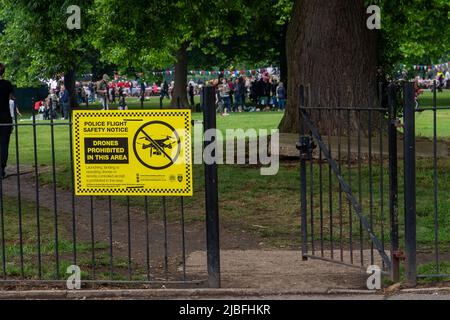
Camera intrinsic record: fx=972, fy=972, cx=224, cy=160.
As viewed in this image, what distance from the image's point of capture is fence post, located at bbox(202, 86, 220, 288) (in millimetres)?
8594

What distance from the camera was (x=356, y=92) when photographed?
1877 centimetres

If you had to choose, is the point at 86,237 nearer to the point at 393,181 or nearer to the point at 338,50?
the point at 393,181

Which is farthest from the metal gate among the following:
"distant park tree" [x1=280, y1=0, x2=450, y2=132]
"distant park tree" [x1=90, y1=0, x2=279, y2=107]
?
"distant park tree" [x1=90, y1=0, x2=279, y2=107]

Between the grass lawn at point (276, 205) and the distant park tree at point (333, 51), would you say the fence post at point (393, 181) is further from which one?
the distant park tree at point (333, 51)

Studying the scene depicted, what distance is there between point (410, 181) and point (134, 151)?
2467 millimetres

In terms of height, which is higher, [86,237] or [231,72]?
[231,72]

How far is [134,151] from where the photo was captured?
8.70 metres

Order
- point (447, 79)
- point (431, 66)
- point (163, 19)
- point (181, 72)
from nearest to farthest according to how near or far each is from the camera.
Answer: point (163, 19), point (181, 72), point (431, 66), point (447, 79)

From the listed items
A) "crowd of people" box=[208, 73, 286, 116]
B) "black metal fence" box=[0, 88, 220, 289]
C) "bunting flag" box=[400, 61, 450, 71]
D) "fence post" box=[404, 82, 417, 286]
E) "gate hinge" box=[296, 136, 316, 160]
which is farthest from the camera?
"bunting flag" box=[400, 61, 450, 71]

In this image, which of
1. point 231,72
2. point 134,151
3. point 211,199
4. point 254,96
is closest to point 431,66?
point 231,72

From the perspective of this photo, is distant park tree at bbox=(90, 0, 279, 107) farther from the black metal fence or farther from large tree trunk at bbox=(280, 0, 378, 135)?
the black metal fence

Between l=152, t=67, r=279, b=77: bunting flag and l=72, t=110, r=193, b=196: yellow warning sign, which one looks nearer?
l=72, t=110, r=193, b=196: yellow warning sign

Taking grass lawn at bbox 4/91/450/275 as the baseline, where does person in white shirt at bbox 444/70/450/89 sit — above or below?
above

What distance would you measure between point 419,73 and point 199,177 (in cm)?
6067
